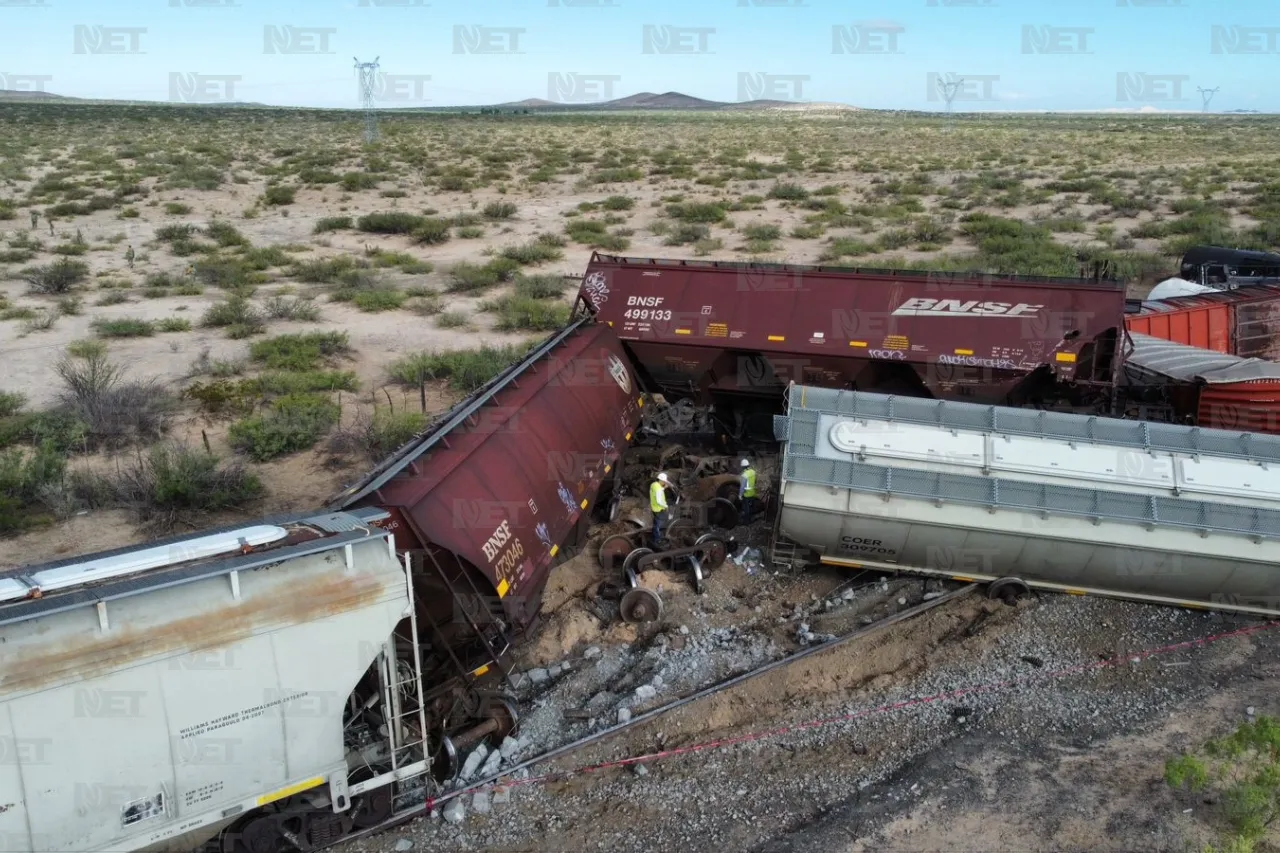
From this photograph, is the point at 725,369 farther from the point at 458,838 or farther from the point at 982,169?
the point at 982,169

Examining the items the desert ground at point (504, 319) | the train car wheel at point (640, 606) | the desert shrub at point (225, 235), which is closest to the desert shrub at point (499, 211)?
the desert ground at point (504, 319)

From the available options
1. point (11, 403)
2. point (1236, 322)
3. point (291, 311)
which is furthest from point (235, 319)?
point (1236, 322)

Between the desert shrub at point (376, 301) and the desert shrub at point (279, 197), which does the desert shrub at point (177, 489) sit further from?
the desert shrub at point (279, 197)

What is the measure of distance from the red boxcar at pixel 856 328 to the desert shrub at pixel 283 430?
5.44 metres

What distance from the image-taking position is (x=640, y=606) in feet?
34.3

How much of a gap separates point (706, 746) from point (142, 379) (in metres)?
15.7

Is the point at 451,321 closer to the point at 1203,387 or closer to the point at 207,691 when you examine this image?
the point at 1203,387

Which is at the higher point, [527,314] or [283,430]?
[527,314]

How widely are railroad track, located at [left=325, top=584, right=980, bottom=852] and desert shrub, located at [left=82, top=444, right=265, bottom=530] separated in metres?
7.01

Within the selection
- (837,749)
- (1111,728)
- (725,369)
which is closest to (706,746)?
(837,749)

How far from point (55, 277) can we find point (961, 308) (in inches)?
1007

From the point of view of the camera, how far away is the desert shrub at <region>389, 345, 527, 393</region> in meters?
18.1

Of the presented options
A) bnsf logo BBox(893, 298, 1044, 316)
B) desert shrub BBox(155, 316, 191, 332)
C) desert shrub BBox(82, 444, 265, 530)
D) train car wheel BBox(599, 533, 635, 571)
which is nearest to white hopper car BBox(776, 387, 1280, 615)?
train car wheel BBox(599, 533, 635, 571)

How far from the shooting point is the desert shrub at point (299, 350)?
19203 millimetres
